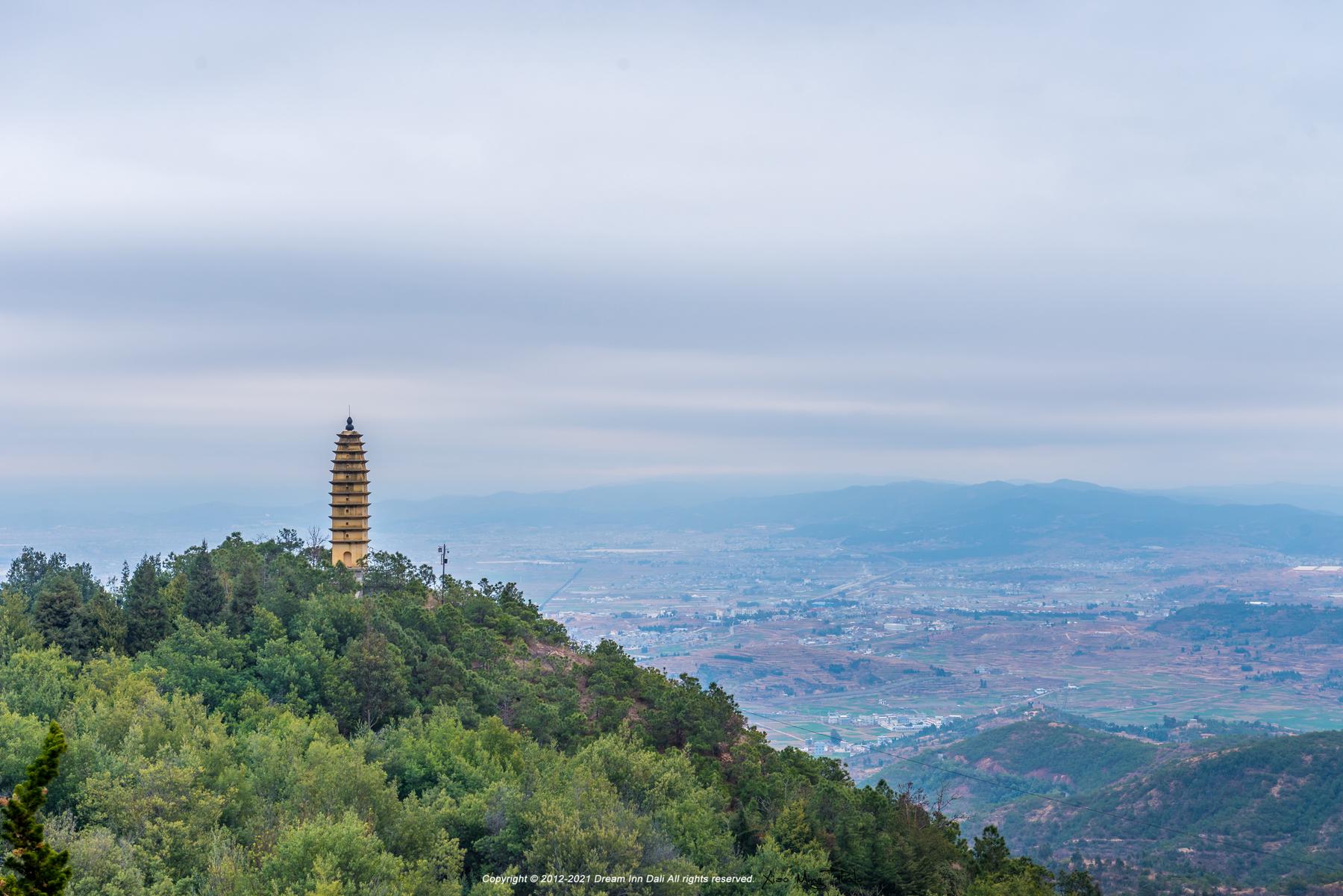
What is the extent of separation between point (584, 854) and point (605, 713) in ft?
63.0

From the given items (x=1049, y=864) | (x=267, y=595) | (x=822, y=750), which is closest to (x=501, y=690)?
(x=267, y=595)

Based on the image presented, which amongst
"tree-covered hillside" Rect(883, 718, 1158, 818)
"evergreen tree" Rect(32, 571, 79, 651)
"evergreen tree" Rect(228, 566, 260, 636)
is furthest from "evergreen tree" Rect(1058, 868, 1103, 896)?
"tree-covered hillside" Rect(883, 718, 1158, 818)

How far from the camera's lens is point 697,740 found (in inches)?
1607

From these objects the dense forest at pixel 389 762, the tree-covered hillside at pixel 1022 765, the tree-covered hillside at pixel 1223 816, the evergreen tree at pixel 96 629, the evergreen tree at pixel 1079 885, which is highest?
the evergreen tree at pixel 96 629

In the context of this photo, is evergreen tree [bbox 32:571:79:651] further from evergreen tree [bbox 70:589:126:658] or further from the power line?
the power line

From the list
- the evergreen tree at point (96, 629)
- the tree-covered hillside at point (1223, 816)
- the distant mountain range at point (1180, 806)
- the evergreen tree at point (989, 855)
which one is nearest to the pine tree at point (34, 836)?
the evergreen tree at point (96, 629)

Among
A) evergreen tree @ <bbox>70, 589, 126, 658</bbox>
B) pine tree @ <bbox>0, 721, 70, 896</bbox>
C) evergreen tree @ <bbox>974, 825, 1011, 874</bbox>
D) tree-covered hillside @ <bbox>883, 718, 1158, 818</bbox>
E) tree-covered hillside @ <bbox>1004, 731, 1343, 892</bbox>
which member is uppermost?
pine tree @ <bbox>0, 721, 70, 896</bbox>

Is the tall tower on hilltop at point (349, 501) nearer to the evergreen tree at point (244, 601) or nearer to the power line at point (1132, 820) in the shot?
the evergreen tree at point (244, 601)

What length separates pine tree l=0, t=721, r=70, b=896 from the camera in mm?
12953

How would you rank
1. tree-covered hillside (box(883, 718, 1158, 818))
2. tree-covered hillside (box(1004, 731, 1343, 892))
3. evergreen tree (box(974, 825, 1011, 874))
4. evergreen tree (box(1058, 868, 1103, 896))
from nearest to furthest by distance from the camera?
evergreen tree (box(1058, 868, 1103, 896)), evergreen tree (box(974, 825, 1011, 874)), tree-covered hillside (box(1004, 731, 1343, 892)), tree-covered hillside (box(883, 718, 1158, 818))

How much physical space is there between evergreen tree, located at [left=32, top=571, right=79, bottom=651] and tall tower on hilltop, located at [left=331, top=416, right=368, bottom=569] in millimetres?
14411

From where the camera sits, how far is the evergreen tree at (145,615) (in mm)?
42606

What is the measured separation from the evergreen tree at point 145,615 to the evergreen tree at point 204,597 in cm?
99

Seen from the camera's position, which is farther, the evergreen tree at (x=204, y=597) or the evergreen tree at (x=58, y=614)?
the evergreen tree at (x=204, y=597)
